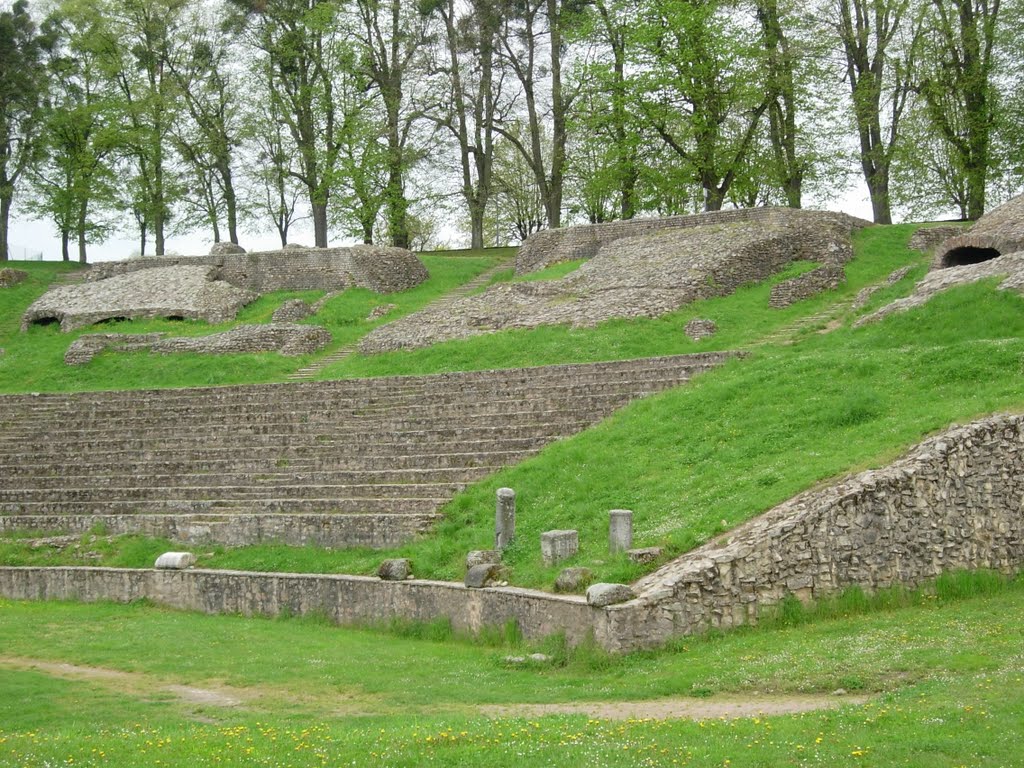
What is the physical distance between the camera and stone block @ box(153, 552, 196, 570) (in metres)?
18.9

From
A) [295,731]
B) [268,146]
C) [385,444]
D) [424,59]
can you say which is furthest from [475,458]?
[268,146]

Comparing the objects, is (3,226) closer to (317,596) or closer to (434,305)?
(434,305)

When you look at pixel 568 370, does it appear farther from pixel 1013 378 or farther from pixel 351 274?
pixel 351 274

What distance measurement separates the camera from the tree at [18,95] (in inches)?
2002

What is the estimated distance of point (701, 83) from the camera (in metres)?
41.0

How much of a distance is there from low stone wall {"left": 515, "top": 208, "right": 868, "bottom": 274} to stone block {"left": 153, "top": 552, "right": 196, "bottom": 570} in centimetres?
2200

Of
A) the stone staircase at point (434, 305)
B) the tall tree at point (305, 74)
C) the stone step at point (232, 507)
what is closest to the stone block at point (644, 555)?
the stone step at point (232, 507)

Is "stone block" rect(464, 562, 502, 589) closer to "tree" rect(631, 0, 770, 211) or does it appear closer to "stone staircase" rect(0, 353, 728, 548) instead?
"stone staircase" rect(0, 353, 728, 548)

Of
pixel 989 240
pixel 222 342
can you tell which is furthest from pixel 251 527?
pixel 989 240

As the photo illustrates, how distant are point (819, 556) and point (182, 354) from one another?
24693mm

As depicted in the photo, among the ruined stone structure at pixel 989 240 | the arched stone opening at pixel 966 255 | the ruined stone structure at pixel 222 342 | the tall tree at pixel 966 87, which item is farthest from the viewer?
the tall tree at pixel 966 87

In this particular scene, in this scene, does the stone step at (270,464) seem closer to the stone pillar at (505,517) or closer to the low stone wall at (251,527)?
Result: the low stone wall at (251,527)

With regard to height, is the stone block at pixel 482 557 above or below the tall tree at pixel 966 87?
below

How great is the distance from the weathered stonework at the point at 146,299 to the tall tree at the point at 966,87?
2435 centimetres
